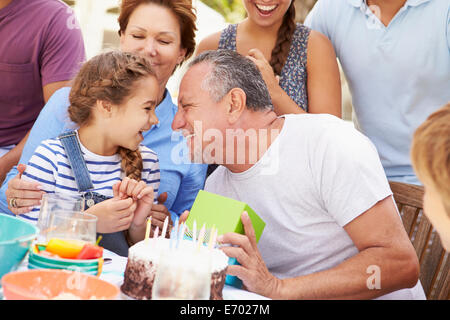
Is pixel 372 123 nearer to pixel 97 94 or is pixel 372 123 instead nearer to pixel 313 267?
pixel 313 267

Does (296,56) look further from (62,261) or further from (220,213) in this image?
(62,261)

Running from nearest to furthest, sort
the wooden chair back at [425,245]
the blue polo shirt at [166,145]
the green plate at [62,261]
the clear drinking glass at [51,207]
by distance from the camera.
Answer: the green plate at [62,261] → the clear drinking glass at [51,207] → the wooden chair back at [425,245] → the blue polo shirt at [166,145]

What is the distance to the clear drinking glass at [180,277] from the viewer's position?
1136 mm

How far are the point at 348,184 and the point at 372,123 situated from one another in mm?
1053

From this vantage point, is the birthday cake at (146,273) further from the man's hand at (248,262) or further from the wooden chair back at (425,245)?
the wooden chair back at (425,245)

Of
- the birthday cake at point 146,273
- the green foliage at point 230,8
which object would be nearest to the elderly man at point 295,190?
the birthday cake at point 146,273

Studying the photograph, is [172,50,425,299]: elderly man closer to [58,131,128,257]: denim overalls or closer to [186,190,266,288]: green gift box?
[186,190,266,288]: green gift box

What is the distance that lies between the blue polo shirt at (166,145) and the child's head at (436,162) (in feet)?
4.71

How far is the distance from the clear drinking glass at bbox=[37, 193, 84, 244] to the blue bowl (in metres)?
0.06

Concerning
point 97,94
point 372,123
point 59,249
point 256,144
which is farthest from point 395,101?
point 59,249

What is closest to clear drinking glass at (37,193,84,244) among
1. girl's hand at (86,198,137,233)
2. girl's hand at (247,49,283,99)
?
girl's hand at (86,198,137,233)

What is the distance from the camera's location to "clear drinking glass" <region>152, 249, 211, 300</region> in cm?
114

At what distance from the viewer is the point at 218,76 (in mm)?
2045
